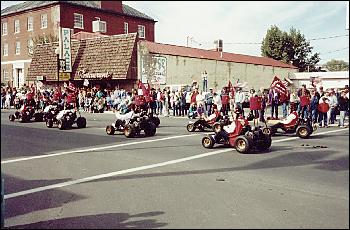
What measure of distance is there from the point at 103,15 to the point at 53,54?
7.60 feet

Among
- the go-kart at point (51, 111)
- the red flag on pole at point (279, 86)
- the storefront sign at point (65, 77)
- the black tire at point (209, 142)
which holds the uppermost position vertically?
the storefront sign at point (65, 77)

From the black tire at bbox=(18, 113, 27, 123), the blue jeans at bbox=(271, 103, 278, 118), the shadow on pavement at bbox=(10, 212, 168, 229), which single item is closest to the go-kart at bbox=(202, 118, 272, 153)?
the blue jeans at bbox=(271, 103, 278, 118)

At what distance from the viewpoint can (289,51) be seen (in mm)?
3211

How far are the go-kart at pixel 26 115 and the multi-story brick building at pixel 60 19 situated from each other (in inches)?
336

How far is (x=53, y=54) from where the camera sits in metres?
4.55

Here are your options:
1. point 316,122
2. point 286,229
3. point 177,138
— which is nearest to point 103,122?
point 177,138

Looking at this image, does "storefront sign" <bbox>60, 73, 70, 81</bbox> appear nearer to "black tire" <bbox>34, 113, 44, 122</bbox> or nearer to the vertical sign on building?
the vertical sign on building

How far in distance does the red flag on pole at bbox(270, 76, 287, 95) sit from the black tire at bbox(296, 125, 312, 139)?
18.6ft

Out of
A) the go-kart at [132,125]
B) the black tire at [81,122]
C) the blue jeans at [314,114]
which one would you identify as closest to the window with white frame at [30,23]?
the go-kart at [132,125]

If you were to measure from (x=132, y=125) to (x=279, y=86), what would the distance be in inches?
240

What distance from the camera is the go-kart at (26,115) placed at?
12.1 metres

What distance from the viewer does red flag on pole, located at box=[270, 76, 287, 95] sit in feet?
13.5

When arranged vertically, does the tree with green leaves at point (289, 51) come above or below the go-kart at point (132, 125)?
above

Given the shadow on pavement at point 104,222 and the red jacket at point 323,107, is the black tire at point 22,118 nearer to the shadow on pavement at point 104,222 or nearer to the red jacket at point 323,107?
the red jacket at point 323,107
